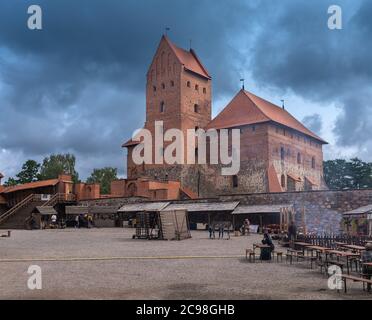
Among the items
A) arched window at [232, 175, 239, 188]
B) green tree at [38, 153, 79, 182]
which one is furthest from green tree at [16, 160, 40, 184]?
arched window at [232, 175, 239, 188]

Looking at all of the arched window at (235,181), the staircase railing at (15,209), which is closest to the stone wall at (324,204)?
the arched window at (235,181)

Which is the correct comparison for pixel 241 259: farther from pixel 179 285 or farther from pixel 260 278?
pixel 179 285

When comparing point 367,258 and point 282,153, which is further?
point 282,153

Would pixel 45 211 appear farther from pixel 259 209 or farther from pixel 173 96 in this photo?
pixel 173 96

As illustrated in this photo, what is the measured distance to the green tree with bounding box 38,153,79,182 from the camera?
72.6 metres

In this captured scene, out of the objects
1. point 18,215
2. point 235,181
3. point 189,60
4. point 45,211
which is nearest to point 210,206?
point 235,181

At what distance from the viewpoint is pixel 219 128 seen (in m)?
48.4

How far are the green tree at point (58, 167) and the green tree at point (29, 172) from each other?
1021 mm

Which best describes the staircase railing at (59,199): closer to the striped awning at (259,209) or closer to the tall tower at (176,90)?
the tall tower at (176,90)

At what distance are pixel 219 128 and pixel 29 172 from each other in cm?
3911

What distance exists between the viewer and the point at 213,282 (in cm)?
1025
